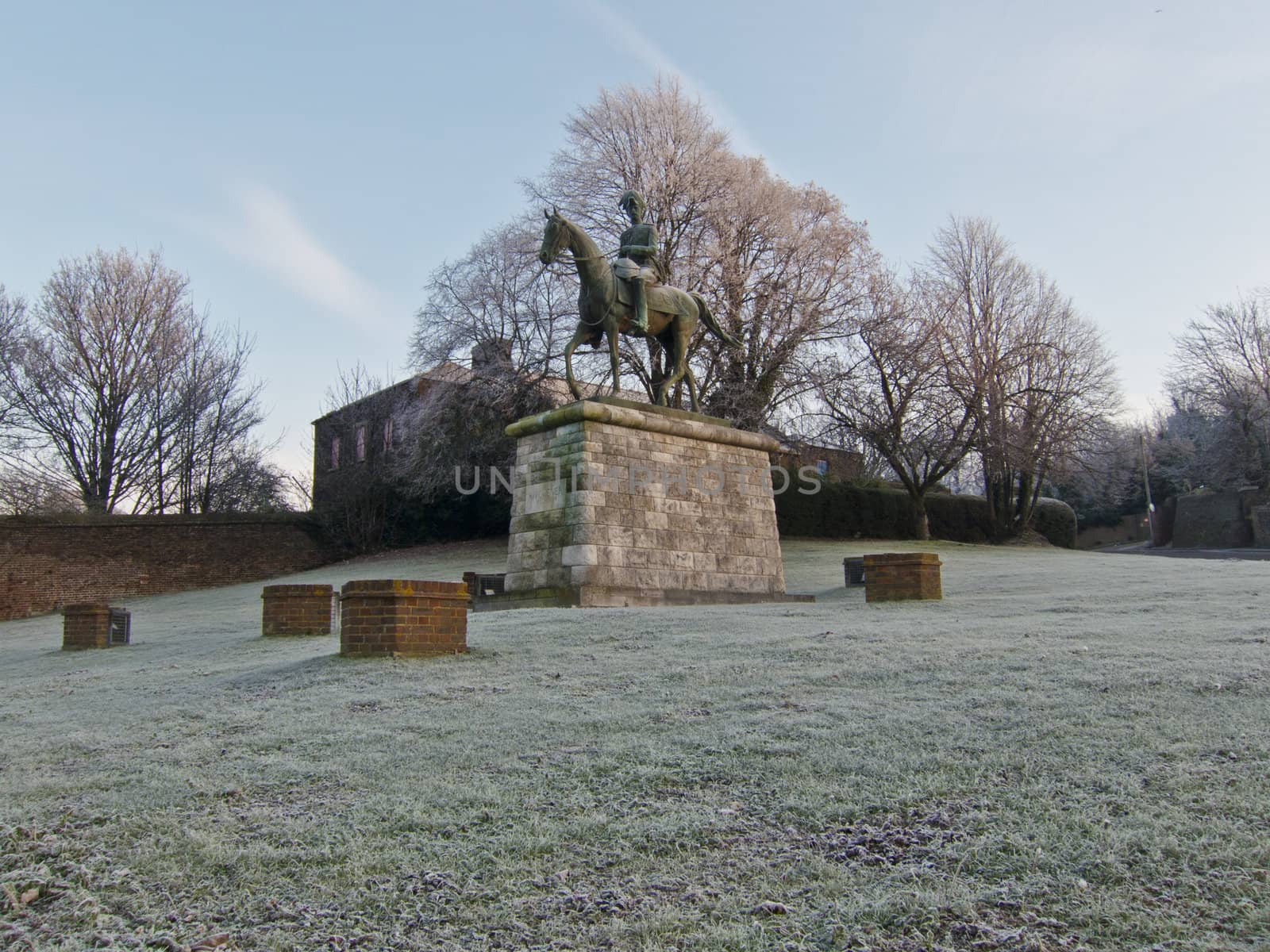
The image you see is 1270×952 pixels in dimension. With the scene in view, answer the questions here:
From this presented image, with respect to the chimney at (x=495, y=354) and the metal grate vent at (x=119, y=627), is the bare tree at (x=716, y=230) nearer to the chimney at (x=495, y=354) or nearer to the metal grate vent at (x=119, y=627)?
the chimney at (x=495, y=354)

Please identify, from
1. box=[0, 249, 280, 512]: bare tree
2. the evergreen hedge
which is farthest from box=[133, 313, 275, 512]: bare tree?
the evergreen hedge

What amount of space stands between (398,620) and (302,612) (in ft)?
10.8

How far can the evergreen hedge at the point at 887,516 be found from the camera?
2975 cm

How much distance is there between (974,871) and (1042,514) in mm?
35897

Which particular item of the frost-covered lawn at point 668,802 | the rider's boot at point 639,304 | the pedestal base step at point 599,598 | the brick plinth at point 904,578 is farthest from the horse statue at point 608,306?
the frost-covered lawn at point 668,802

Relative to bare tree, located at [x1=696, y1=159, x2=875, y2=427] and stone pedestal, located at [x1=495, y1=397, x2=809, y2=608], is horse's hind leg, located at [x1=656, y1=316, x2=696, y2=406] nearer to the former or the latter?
stone pedestal, located at [x1=495, y1=397, x2=809, y2=608]

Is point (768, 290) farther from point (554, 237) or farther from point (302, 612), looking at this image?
point (302, 612)

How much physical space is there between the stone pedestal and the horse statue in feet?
2.85

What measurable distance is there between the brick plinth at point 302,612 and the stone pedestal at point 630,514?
2.46m

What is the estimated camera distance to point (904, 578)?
10578mm

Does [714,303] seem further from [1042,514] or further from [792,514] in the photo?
[1042,514]

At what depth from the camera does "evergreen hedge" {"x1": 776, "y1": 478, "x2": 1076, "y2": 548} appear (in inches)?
1171

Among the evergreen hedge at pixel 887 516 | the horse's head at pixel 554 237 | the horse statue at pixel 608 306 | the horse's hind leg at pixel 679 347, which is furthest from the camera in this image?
the evergreen hedge at pixel 887 516

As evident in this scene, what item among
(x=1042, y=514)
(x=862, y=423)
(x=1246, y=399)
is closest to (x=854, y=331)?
(x=862, y=423)
